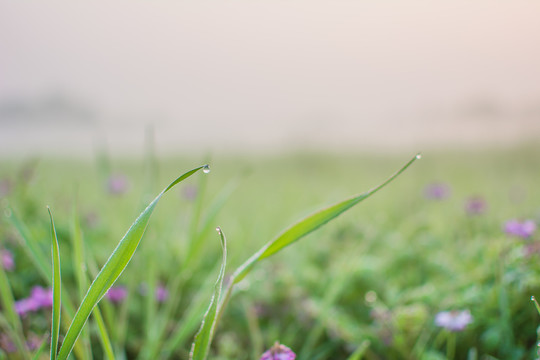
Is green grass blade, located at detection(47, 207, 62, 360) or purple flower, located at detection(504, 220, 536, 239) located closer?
green grass blade, located at detection(47, 207, 62, 360)

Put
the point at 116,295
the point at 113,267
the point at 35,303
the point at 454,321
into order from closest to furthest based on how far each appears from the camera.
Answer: the point at 113,267 → the point at 454,321 → the point at 35,303 → the point at 116,295

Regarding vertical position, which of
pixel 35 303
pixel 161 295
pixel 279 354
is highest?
pixel 279 354

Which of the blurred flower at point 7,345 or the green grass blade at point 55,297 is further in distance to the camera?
the blurred flower at point 7,345

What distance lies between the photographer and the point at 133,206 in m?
2.49

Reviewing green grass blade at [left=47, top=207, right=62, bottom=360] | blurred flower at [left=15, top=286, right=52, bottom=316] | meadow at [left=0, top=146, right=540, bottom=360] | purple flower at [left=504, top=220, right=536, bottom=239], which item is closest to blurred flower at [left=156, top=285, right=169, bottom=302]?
meadow at [left=0, top=146, right=540, bottom=360]

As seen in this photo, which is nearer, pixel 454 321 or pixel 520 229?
pixel 454 321

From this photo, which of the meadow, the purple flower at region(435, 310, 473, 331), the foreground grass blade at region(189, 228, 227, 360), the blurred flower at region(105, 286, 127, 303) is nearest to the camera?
the foreground grass blade at region(189, 228, 227, 360)

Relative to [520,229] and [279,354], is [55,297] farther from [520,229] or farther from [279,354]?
[520,229]

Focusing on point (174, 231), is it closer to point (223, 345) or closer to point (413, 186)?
point (223, 345)

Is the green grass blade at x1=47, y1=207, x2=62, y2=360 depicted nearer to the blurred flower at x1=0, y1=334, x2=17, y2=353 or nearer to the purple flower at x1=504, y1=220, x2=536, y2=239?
the blurred flower at x1=0, y1=334, x2=17, y2=353

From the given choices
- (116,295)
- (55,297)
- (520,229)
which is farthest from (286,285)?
(55,297)

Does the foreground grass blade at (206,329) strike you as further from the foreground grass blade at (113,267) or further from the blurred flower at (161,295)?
the blurred flower at (161,295)

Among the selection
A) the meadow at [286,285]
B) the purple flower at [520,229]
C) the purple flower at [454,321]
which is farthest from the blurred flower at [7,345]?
the purple flower at [520,229]

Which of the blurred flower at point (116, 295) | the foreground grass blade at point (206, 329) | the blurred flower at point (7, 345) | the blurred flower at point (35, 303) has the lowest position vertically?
the blurred flower at point (116, 295)
